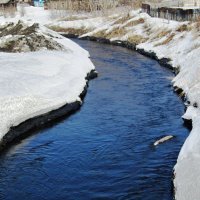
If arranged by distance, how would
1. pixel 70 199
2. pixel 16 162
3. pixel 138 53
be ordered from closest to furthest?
pixel 70 199 < pixel 16 162 < pixel 138 53

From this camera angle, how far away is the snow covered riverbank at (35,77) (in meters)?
29.8

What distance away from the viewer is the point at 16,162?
78.6 ft

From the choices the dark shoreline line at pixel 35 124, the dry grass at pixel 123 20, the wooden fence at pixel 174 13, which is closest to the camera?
the dark shoreline line at pixel 35 124

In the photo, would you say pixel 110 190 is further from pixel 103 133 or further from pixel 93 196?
pixel 103 133

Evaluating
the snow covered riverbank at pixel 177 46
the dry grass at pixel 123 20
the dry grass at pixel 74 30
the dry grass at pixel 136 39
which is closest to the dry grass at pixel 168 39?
the snow covered riverbank at pixel 177 46

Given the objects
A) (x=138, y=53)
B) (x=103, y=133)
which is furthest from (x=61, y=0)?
(x=103, y=133)

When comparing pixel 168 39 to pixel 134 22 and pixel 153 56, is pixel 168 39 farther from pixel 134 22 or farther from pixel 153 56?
pixel 134 22

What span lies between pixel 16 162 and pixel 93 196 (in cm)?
601

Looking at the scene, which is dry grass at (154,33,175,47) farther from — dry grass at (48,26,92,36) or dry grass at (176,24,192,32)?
dry grass at (48,26,92,36)

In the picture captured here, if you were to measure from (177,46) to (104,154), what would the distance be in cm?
3448

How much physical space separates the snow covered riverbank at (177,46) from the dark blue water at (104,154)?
1186 mm

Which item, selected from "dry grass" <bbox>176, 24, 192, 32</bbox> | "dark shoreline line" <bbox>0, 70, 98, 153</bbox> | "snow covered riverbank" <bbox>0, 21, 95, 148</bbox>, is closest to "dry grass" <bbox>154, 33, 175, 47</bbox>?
"dry grass" <bbox>176, 24, 192, 32</bbox>

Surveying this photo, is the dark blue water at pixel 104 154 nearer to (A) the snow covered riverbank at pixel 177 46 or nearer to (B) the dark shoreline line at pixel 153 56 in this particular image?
(B) the dark shoreline line at pixel 153 56

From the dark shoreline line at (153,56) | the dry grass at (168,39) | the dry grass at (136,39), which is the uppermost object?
the dry grass at (168,39)
